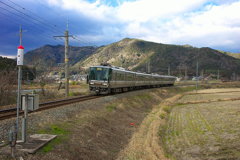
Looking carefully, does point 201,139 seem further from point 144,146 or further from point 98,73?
point 98,73

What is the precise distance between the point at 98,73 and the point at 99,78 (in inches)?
22.4

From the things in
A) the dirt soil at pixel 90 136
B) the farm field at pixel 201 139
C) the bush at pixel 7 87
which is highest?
the bush at pixel 7 87

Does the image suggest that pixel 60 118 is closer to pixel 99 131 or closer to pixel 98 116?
pixel 99 131

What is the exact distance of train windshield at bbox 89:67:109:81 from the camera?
81.8ft

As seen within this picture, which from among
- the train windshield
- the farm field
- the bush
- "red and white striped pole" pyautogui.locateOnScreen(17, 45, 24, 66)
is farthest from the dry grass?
the bush

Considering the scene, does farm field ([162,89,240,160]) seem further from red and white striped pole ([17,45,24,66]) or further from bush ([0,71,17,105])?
bush ([0,71,17,105])

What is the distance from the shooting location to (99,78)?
2514 cm

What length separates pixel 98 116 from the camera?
14.9 metres

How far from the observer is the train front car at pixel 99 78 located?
81.4 feet

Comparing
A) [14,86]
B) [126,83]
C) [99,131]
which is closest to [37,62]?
[14,86]

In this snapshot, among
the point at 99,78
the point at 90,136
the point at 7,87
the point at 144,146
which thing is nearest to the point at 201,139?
Result: the point at 144,146

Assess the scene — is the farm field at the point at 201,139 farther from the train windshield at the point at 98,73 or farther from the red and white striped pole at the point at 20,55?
the red and white striped pole at the point at 20,55

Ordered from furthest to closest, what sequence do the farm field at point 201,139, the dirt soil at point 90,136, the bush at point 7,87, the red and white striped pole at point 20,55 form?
the bush at point 7,87, the farm field at point 201,139, the dirt soil at point 90,136, the red and white striped pole at point 20,55

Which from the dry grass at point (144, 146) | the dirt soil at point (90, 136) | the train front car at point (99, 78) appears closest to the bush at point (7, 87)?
the train front car at point (99, 78)
